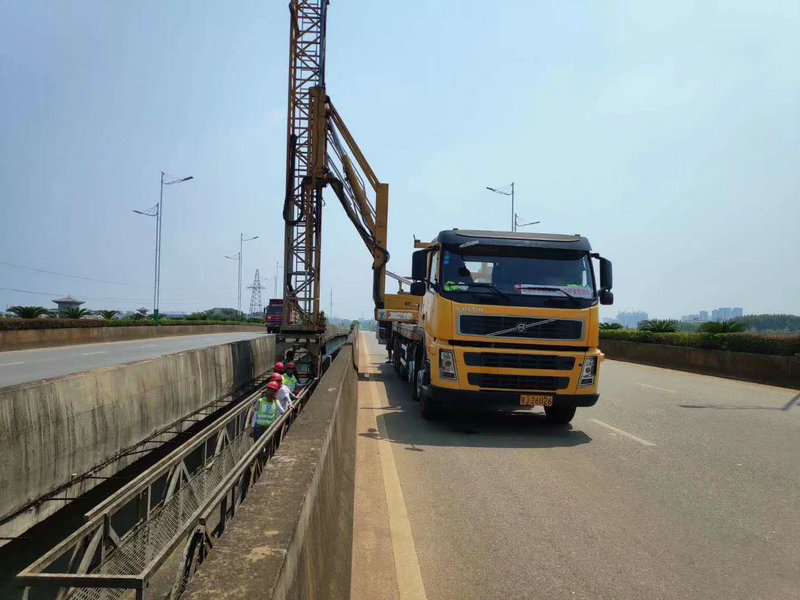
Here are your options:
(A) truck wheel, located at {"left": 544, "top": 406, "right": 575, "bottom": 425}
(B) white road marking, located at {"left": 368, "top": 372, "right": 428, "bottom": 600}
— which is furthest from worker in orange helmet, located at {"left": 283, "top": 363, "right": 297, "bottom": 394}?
(A) truck wheel, located at {"left": 544, "top": 406, "right": 575, "bottom": 425}

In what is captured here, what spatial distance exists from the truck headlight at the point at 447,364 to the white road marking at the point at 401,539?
1595mm

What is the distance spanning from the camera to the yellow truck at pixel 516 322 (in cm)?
909

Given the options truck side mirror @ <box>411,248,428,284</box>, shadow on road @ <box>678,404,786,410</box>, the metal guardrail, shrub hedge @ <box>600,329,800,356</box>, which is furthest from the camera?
shrub hedge @ <box>600,329,800,356</box>

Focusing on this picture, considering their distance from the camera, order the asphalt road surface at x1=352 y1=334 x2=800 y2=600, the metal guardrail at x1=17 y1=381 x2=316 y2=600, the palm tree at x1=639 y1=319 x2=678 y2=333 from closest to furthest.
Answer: the metal guardrail at x1=17 y1=381 x2=316 y2=600, the asphalt road surface at x1=352 y1=334 x2=800 y2=600, the palm tree at x1=639 y1=319 x2=678 y2=333

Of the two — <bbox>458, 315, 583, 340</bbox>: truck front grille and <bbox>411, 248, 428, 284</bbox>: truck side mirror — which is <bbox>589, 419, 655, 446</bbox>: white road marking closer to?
<bbox>458, 315, 583, 340</bbox>: truck front grille

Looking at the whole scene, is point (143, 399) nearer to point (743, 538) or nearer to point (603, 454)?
point (603, 454)

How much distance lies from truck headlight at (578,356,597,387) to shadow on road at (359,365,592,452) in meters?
0.78

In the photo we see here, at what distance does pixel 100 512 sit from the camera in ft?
16.6

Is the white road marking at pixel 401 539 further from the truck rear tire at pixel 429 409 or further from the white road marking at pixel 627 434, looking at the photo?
the white road marking at pixel 627 434

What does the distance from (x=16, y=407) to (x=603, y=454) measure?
21.5ft

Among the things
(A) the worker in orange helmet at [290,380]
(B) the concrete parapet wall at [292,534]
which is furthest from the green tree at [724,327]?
(B) the concrete parapet wall at [292,534]

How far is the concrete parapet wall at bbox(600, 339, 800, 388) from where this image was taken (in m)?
18.1

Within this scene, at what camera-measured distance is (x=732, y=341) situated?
21422mm

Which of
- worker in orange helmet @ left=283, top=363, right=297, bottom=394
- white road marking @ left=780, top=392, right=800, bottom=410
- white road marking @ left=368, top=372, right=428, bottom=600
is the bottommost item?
white road marking @ left=368, top=372, right=428, bottom=600
